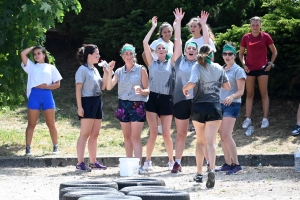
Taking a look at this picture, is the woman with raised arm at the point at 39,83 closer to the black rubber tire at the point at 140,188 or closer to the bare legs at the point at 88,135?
the bare legs at the point at 88,135

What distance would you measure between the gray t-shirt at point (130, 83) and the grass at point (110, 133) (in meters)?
1.96

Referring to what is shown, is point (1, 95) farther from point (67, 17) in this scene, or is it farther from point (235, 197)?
point (235, 197)

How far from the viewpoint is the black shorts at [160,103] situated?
10.0 m

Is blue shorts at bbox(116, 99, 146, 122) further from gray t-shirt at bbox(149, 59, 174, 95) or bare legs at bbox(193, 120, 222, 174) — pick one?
bare legs at bbox(193, 120, 222, 174)

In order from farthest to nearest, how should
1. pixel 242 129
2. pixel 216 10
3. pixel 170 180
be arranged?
1. pixel 216 10
2. pixel 242 129
3. pixel 170 180

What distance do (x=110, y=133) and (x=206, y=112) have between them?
498 centimetres

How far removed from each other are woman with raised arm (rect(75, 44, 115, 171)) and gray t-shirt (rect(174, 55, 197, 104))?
1.22m

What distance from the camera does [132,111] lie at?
10000 millimetres

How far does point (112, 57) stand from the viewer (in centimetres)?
1625

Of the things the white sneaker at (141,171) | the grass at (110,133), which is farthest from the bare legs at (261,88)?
the white sneaker at (141,171)

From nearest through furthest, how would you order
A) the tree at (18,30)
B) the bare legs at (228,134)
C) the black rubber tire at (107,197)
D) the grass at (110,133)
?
the black rubber tire at (107,197), the bare legs at (228,134), the tree at (18,30), the grass at (110,133)

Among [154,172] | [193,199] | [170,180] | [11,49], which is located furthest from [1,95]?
[193,199]

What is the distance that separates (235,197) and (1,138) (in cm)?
660

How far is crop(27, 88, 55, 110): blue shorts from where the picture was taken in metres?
11.4
